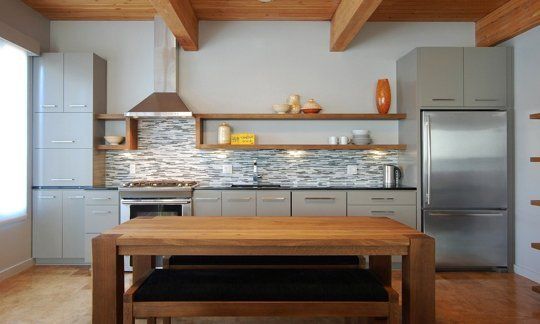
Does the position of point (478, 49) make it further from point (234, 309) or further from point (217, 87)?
point (234, 309)

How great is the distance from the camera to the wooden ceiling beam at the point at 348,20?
10.5 ft

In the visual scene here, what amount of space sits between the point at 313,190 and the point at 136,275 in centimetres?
219

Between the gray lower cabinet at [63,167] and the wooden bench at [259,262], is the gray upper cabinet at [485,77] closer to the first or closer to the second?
the wooden bench at [259,262]

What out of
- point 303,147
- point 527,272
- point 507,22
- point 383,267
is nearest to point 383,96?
point 303,147

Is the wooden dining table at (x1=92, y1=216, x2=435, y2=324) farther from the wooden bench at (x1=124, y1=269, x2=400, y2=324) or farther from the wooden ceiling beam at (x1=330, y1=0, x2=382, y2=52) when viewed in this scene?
the wooden ceiling beam at (x1=330, y1=0, x2=382, y2=52)

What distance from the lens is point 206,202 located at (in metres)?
4.04

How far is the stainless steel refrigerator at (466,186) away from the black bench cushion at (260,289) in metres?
2.36

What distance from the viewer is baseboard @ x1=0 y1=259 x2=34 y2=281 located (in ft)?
12.2

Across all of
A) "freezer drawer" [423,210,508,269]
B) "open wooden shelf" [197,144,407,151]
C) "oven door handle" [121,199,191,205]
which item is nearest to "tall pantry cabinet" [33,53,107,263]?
"oven door handle" [121,199,191,205]

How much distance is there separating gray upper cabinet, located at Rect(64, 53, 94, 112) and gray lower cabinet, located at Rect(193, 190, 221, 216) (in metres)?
1.67

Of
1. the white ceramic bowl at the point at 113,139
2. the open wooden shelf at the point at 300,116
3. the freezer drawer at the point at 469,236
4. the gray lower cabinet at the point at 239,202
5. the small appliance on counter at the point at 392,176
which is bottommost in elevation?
the freezer drawer at the point at 469,236

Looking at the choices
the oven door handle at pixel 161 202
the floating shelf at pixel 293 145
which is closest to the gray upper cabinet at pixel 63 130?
the oven door handle at pixel 161 202

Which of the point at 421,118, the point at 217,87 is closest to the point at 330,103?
the point at 421,118

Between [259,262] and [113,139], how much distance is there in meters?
2.93
